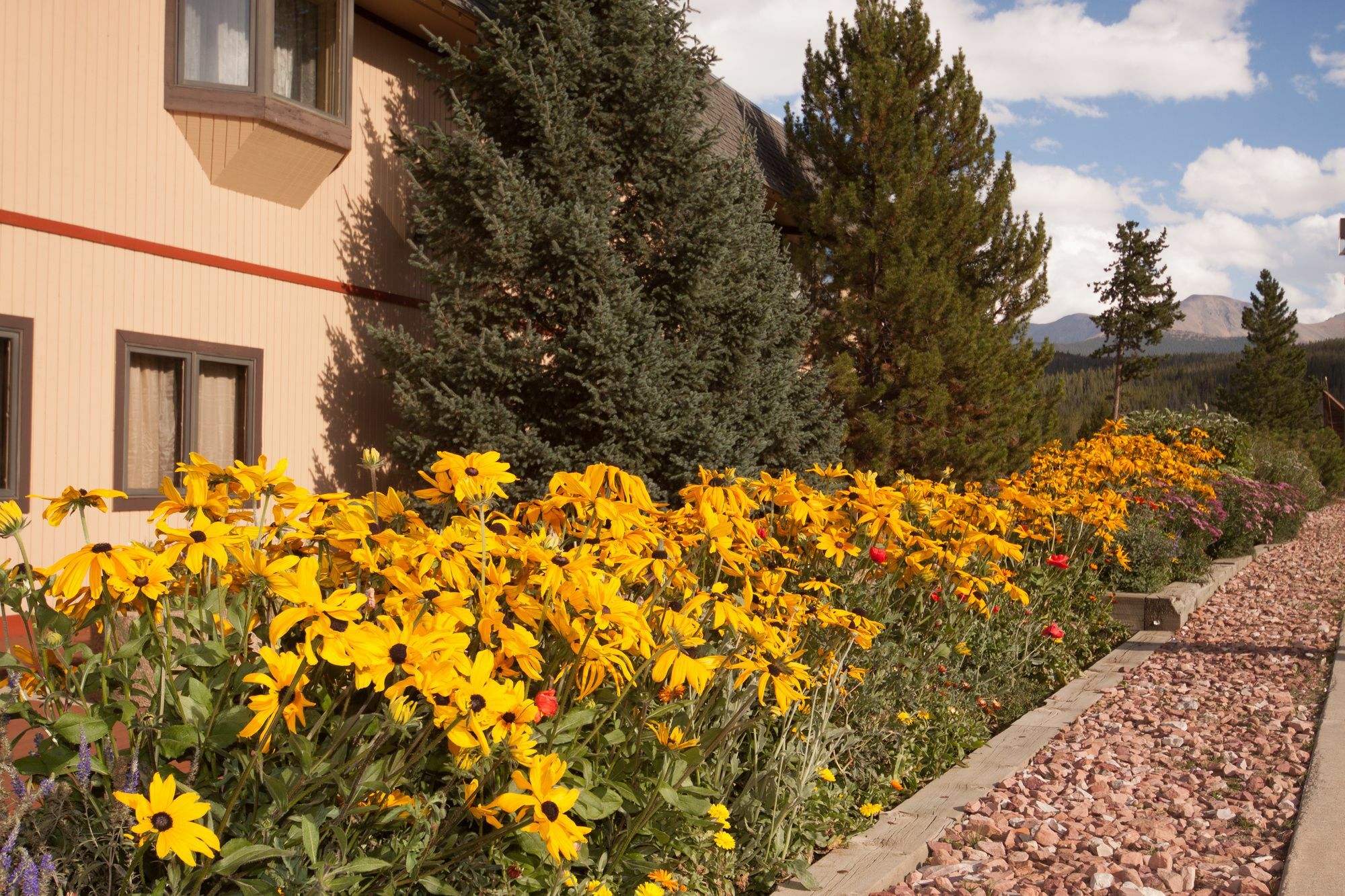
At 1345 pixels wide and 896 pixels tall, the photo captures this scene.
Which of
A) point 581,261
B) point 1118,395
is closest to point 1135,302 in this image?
point 1118,395

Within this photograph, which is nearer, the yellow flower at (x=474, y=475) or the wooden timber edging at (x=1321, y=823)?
the yellow flower at (x=474, y=475)

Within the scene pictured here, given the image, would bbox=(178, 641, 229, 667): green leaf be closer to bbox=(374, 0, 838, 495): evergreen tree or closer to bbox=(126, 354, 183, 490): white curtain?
bbox=(374, 0, 838, 495): evergreen tree

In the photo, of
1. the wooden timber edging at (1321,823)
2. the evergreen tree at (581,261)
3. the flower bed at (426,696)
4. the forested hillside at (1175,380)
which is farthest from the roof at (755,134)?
the forested hillside at (1175,380)

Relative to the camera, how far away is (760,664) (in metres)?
2.43

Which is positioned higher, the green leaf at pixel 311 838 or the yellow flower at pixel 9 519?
the yellow flower at pixel 9 519

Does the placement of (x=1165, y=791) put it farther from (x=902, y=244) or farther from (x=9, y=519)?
(x=902, y=244)

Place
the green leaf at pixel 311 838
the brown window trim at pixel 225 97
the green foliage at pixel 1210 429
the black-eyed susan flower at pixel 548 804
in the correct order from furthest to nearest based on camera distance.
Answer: the green foliage at pixel 1210 429 → the brown window trim at pixel 225 97 → the black-eyed susan flower at pixel 548 804 → the green leaf at pixel 311 838

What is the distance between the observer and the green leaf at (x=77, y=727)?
1.87m

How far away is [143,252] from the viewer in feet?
22.7

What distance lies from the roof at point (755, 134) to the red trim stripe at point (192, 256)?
188 inches

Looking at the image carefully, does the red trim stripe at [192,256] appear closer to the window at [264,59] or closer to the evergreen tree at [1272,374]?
the window at [264,59]

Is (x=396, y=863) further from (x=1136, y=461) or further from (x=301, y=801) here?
(x=1136, y=461)

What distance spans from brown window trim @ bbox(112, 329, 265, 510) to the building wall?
47mm

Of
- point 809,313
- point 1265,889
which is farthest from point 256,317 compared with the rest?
point 1265,889
